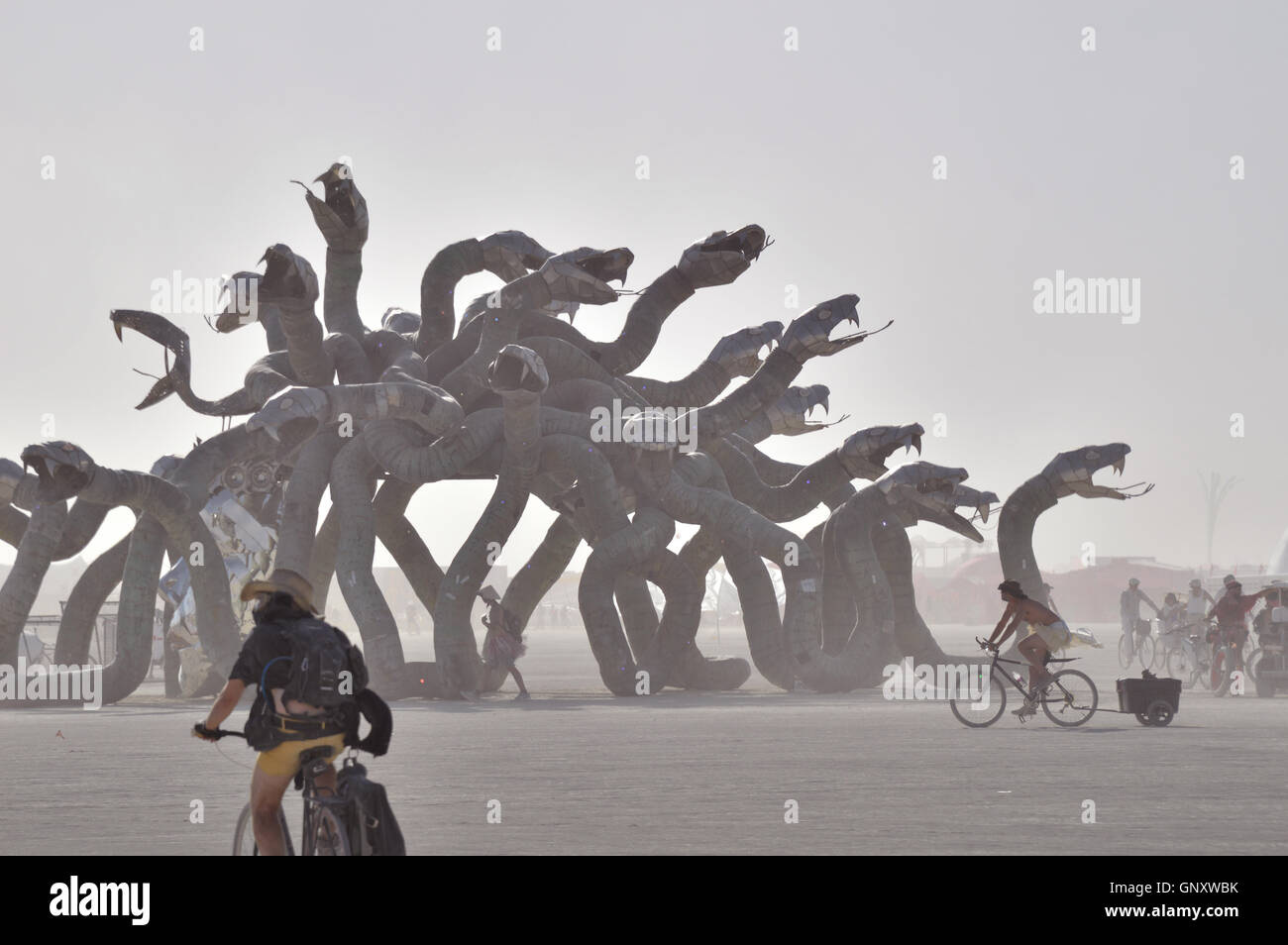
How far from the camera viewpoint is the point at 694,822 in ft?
37.3

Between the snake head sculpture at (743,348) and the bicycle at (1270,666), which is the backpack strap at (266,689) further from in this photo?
the snake head sculpture at (743,348)

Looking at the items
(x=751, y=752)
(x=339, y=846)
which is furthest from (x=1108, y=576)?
(x=339, y=846)

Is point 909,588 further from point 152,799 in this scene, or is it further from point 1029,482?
point 152,799

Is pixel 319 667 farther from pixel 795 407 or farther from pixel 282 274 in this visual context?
pixel 795 407

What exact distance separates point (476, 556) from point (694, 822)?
16448 millimetres

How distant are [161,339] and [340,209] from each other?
4054mm

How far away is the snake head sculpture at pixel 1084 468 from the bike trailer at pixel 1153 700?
33.4 feet

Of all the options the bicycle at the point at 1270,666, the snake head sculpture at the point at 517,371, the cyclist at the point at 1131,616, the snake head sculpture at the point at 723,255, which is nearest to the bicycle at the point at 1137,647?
the cyclist at the point at 1131,616

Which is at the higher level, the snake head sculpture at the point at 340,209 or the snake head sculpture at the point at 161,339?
the snake head sculpture at the point at 340,209

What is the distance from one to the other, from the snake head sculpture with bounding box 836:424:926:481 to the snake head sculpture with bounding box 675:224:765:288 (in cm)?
398

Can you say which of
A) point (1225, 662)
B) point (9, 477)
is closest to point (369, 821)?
point (1225, 662)

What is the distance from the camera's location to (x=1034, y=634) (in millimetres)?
19984

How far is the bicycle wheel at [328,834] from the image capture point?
741cm

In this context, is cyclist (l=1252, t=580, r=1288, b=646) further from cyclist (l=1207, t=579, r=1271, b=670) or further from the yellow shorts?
the yellow shorts
